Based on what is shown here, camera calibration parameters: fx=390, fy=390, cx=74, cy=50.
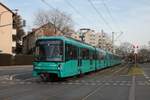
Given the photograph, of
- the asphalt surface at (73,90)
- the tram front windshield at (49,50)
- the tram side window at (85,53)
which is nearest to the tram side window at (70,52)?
the tram front windshield at (49,50)

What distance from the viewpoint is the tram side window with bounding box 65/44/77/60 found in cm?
2761

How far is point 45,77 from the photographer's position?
27.4 m

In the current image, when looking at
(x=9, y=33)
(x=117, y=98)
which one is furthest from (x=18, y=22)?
(x=117, y=98)

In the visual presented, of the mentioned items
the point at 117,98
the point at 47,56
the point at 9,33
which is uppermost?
the point at 9,33

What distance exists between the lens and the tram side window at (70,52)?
27609 millimetres

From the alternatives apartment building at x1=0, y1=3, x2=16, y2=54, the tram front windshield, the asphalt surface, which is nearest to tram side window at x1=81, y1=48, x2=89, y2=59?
the asphalt surface

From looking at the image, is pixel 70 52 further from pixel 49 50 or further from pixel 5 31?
pixel 5 31

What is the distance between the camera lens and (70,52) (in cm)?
2870

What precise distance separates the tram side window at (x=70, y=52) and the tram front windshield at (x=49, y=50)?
0.96 metres

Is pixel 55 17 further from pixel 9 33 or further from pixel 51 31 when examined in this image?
pixel 9 33

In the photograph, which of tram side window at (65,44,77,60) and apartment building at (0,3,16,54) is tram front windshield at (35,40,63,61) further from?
apartment building at (0,3,16,54)

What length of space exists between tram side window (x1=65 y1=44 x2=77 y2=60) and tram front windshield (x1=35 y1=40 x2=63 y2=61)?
0.96 meters

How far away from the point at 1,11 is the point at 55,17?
26.0 meters

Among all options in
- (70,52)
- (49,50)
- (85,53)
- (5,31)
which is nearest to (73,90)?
(49,50)
